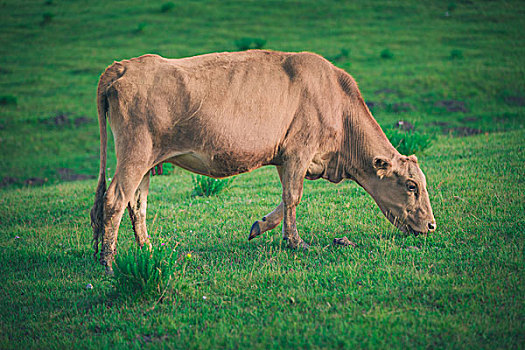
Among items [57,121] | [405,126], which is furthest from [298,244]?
[57,121]

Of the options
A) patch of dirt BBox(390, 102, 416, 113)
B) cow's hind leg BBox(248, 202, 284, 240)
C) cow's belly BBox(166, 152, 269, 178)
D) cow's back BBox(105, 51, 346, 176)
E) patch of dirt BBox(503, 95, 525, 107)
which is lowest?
patch of dirt BBox(390, 102, 416, 113)

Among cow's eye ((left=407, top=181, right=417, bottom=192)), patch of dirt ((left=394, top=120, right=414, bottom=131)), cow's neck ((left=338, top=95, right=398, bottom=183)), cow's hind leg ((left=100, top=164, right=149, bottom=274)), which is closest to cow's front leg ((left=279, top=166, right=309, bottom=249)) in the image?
cow's neck ((left=338, top=95, right=398, bottom=183))

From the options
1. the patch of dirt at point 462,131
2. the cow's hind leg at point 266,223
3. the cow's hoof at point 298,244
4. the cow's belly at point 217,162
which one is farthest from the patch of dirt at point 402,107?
the cow's belly at point 217,162

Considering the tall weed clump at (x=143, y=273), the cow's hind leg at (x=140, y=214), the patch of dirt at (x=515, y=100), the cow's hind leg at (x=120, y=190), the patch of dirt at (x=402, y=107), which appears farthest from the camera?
the patch of dirt at (x=402, y=107)

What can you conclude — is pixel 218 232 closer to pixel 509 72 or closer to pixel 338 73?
pixel 338 73

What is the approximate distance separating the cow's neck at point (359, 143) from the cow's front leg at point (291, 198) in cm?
71

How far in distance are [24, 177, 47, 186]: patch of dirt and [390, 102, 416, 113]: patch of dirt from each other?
37.3 ft

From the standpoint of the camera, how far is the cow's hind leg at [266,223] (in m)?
5.79

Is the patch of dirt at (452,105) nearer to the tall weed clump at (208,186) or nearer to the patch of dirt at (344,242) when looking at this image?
the tall weed clump at (208,186)

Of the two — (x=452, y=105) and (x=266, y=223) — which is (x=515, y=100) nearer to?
(x=452, y=105)

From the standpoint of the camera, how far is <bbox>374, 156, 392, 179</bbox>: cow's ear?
5.68 metres

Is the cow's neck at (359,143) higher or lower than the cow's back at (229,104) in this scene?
lower

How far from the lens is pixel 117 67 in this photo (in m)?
5.13

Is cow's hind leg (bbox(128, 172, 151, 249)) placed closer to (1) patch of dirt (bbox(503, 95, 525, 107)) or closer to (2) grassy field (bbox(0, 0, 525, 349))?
(2) grassy field (bbox(0, 0, 525, 349))
